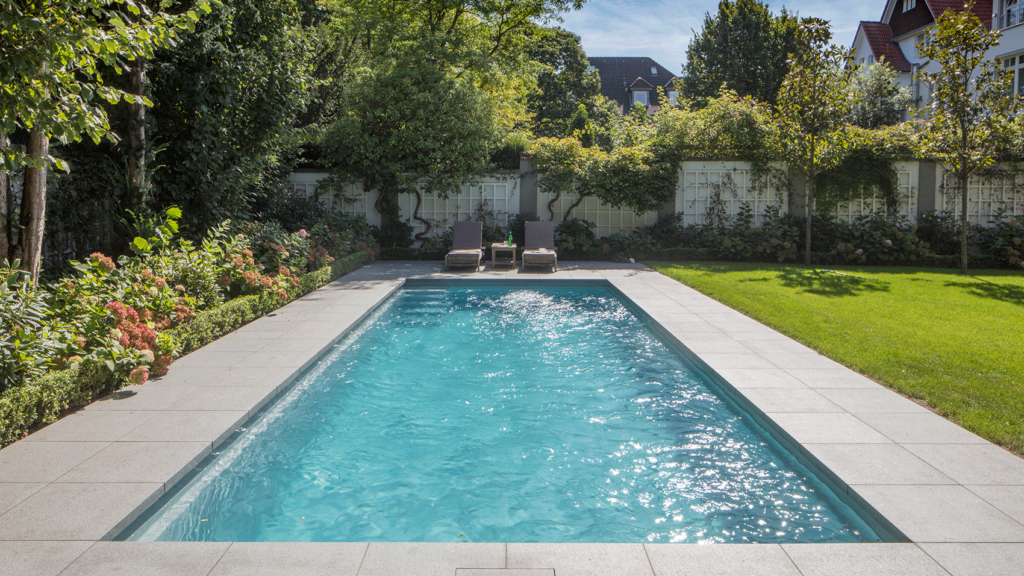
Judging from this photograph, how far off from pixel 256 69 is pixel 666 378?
22.2 feet

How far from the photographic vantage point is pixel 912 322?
7.14 meters

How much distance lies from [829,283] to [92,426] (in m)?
10.3

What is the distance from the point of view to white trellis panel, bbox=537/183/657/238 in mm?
14695

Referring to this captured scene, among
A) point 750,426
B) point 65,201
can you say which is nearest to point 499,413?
point 750,426

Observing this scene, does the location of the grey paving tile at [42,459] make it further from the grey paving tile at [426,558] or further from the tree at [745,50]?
the tree at [745,50]

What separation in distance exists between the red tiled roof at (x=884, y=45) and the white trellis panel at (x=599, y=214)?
1927cm

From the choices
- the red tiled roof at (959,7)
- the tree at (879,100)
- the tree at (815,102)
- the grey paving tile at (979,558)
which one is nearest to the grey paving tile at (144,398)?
the grey paving tile at (979,558)

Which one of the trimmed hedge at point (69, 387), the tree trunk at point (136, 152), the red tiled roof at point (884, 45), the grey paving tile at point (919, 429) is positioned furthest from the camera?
the red tiled roof at point (884, 45)

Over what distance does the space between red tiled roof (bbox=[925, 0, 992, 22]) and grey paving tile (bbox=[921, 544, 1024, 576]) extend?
25.4 meters

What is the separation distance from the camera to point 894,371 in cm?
509

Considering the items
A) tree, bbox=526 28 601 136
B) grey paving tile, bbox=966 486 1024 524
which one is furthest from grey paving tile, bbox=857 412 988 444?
tree, bbox=526 28 601 136

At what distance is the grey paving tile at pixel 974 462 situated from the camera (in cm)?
314

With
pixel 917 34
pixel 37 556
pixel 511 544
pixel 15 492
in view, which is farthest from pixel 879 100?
pixel 37 556

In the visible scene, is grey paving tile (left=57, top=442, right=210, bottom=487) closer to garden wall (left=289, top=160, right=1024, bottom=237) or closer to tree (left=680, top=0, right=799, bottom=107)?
garden wall (left=289, top=160, right=1024, bottom=237)
